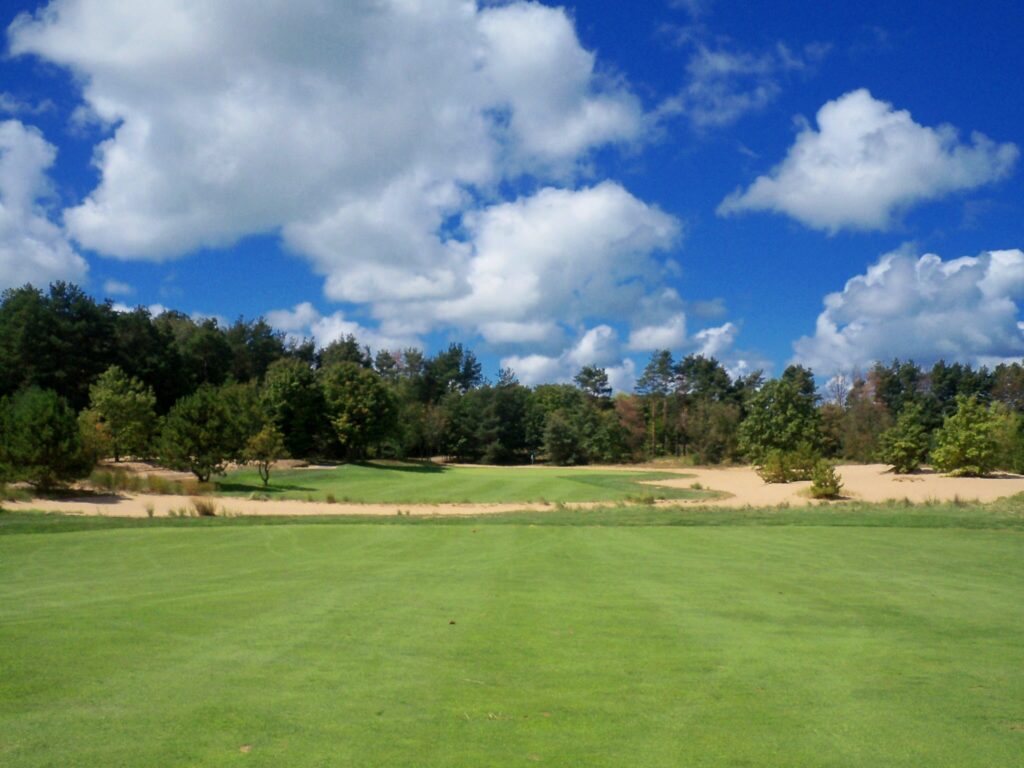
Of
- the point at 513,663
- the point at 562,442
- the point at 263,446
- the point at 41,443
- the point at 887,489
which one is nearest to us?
the point at 513,663

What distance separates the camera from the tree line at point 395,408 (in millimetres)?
42500

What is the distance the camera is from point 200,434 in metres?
42.2

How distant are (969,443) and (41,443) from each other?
4705 centimetres

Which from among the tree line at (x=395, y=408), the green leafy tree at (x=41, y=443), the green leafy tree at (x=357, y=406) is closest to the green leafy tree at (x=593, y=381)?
the tree line at (x=395, y=408)

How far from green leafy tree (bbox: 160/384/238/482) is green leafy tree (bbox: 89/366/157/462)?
1202cm

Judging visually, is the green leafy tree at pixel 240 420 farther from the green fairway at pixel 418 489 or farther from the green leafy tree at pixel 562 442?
the green leafy tree at pixel 562 442

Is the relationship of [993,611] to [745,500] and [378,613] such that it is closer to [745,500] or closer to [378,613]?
[378,613]

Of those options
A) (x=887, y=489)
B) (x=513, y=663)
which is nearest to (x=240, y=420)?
(x=887, y=489)

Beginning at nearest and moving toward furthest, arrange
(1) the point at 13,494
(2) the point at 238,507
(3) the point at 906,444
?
(1) the point at 13,494
(2) the point at 238,507
(3) the point at 906,444

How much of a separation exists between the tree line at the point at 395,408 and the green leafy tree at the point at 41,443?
8 centimetres

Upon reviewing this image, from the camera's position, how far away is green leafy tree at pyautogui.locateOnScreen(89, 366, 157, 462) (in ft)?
174

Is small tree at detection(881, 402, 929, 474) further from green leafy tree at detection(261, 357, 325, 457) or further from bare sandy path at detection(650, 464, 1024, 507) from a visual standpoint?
green leafy tree at detection(261, 357, 325, 457)

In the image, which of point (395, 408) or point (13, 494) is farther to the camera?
point (395, 408)

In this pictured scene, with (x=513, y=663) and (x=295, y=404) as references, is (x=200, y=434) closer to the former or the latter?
(x=295, y=404)
